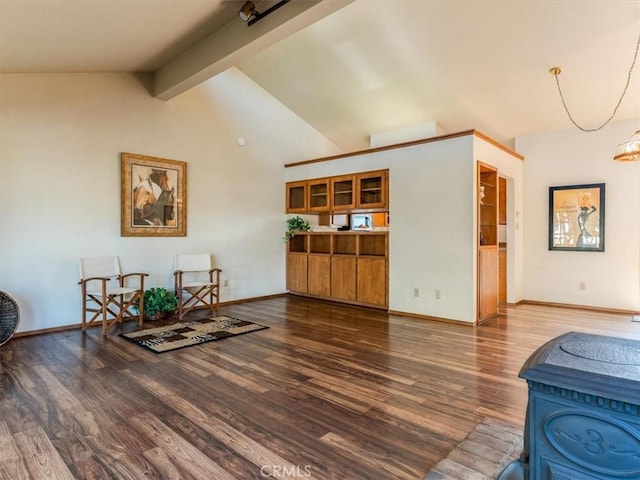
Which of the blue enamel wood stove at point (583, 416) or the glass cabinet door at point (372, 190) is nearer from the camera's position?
the blue enamel wood stove at point (583, 416)

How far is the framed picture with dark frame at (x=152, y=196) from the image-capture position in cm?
481

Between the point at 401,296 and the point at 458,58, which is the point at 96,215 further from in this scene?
the point at 458,58

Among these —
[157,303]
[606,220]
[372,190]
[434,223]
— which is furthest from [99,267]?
[606,220]

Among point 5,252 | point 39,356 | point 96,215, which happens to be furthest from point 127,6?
point 39,356

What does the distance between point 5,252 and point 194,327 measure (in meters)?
2.12

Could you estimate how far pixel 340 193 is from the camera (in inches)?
234

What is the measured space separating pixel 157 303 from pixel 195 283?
0.53 meters

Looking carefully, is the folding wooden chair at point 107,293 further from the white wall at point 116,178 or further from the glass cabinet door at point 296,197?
the glass cabinet door at point 296,197

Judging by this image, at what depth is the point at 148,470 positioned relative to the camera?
173 cm

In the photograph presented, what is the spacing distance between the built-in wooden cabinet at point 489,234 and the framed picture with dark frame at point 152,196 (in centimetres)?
411

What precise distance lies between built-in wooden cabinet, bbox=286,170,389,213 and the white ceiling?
1.38 meters

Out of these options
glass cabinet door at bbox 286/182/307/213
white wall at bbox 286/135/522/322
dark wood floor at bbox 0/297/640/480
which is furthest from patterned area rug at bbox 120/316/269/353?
glass cabinet door at bbox 286/182/307/213

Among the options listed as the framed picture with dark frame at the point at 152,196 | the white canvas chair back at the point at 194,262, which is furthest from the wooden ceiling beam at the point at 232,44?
the white canvas chair back at the point at 194,262

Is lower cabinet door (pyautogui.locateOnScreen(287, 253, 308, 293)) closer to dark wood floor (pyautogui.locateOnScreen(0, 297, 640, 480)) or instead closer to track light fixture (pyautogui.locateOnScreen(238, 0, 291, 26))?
dark wood floor (pyautogui.locateOnScreen(0, 297, 640, 480))
